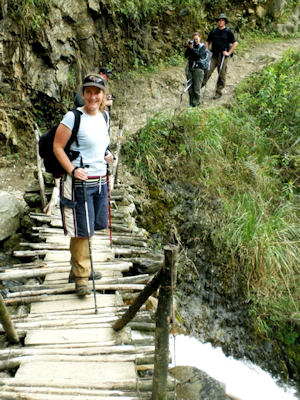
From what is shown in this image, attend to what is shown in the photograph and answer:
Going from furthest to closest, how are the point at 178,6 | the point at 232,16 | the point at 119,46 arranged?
the point at 232,16 < the point at 178,6 < the point at 119,46

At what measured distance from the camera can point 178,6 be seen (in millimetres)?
12008

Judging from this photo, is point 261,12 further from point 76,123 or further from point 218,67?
point 76,123

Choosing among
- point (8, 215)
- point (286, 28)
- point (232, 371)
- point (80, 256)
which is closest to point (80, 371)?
point (80, 256)

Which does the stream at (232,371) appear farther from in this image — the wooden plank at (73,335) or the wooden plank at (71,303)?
the wooden plank at (73,335)

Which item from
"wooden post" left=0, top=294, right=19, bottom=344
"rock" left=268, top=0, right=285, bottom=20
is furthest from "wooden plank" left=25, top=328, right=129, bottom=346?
"rock" left=268, top=0, right=285, bottom=20

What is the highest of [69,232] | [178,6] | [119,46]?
[178,6]

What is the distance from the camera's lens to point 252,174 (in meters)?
7.74

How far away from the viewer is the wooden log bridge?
2264 millimetres

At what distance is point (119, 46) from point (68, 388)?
1035 centimetres

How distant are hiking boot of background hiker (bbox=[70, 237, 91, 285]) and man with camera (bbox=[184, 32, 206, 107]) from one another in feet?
22.3

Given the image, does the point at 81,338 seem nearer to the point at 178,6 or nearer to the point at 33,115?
the point at 33,115

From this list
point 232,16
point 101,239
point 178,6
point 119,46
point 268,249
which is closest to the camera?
point 101,239

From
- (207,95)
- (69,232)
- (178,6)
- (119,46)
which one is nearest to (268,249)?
(69,232)

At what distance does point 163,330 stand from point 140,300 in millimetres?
359
